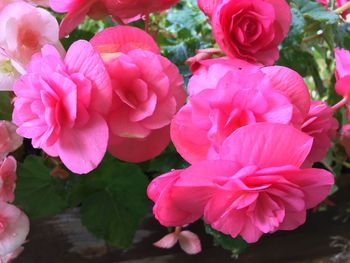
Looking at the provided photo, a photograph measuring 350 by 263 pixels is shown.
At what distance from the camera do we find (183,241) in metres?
0.73

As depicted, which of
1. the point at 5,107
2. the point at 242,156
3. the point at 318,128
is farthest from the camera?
the point at 5,107

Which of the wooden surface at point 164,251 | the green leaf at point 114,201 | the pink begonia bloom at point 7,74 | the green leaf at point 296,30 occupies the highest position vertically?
the pink begonia bloom at point 7,74

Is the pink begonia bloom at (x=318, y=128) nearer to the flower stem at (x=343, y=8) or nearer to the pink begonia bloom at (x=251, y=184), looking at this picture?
the pink begonia bloom at (x=251, y=184)

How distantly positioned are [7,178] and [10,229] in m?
0.06

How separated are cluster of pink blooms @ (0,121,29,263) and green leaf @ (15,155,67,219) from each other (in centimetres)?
10

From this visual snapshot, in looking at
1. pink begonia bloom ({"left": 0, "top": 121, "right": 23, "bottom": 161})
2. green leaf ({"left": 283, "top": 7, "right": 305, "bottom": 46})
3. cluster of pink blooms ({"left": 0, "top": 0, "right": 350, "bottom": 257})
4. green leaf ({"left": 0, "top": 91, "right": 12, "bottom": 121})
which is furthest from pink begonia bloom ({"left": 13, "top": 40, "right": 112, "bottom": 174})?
green leaf ({"left": 283, "top": 7, "right": 305, "bottom": 46})

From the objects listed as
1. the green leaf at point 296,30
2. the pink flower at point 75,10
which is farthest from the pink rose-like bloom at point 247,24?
the green leaf at point 296,30

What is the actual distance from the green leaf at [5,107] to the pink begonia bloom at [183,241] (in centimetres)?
A: 26

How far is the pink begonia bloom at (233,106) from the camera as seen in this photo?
0.40 m

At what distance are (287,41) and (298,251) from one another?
338mm

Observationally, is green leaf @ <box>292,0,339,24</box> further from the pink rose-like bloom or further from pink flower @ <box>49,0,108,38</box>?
pink flower @ <box>49,0,108,38</box>

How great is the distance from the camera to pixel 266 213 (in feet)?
1.34

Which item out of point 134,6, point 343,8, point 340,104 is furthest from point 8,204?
point 343,8

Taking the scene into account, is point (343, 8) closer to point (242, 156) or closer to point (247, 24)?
point (247, 24)
